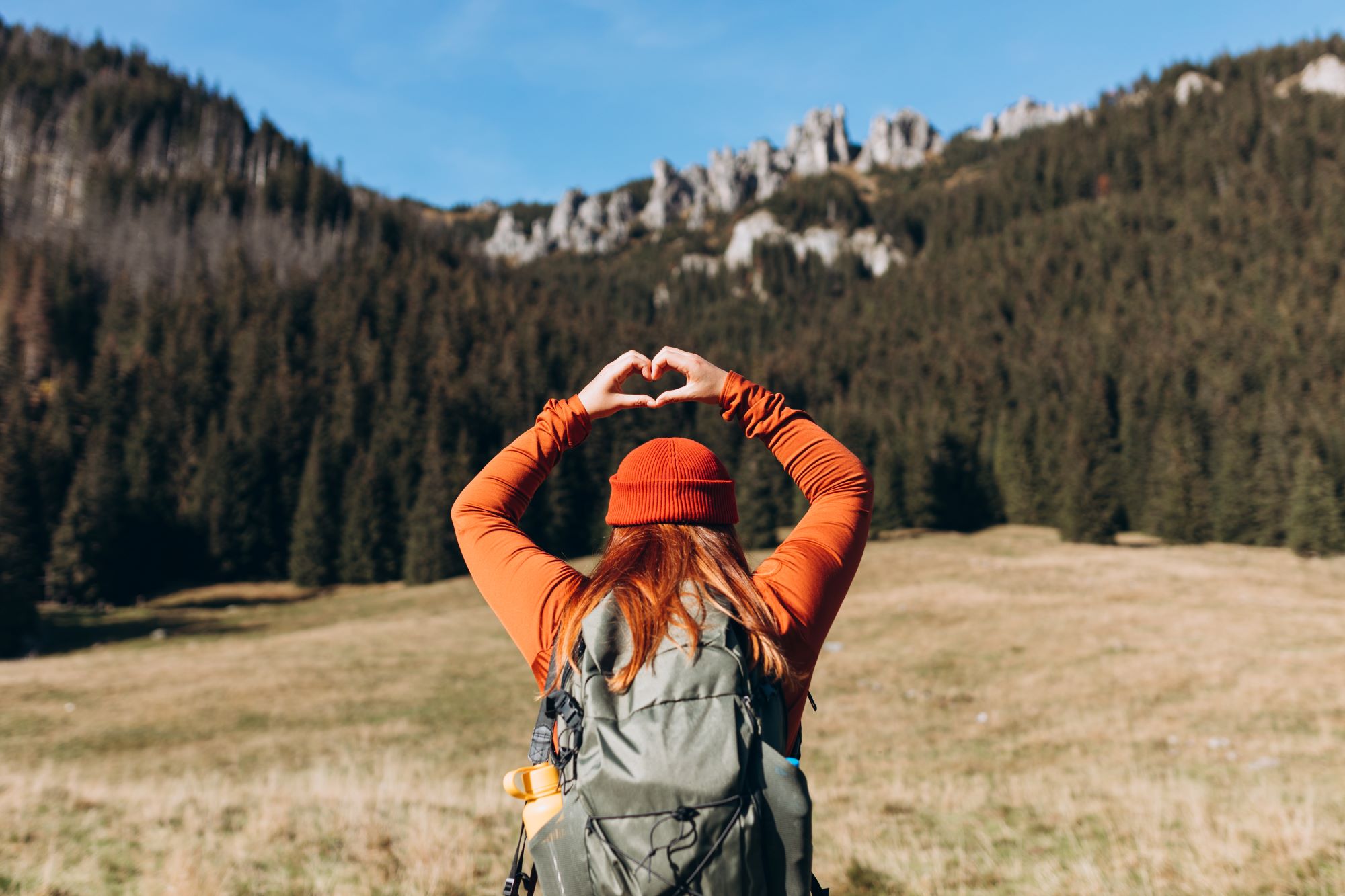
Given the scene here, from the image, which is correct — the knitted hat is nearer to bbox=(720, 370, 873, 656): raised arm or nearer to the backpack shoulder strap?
bbox=(720, 370, 873, 656): raised arm

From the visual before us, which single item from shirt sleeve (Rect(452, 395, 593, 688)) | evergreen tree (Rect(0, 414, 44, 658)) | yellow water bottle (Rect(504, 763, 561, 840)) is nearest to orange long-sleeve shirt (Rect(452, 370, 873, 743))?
shirt sleeve (Rect(452, 395, 593, 688))

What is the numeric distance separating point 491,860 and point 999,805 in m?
6.05

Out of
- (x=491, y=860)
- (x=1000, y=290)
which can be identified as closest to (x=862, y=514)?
(x=491, y=860)

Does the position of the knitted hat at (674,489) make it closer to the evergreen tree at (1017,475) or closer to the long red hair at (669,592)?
the long red hair at (669,592)

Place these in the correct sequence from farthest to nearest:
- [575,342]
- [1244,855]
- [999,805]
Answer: [575,342] < [999,805] < [1244,855]

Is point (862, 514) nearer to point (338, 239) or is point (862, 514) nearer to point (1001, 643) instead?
point (1001, 643)

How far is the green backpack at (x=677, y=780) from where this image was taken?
1.90 metres

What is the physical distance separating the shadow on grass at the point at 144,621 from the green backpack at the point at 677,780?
5128cm

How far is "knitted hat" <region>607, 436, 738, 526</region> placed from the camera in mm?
2359

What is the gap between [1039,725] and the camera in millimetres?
17344

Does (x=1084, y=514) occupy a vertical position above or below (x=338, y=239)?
below

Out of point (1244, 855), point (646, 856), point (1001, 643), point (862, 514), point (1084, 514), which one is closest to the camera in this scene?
point (646, 856)

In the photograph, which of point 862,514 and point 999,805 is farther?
point 999,805

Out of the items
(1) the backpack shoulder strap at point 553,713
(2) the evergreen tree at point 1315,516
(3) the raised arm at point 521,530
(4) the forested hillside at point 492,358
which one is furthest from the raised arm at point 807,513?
(2) the evergreen tree at point 1315,516
